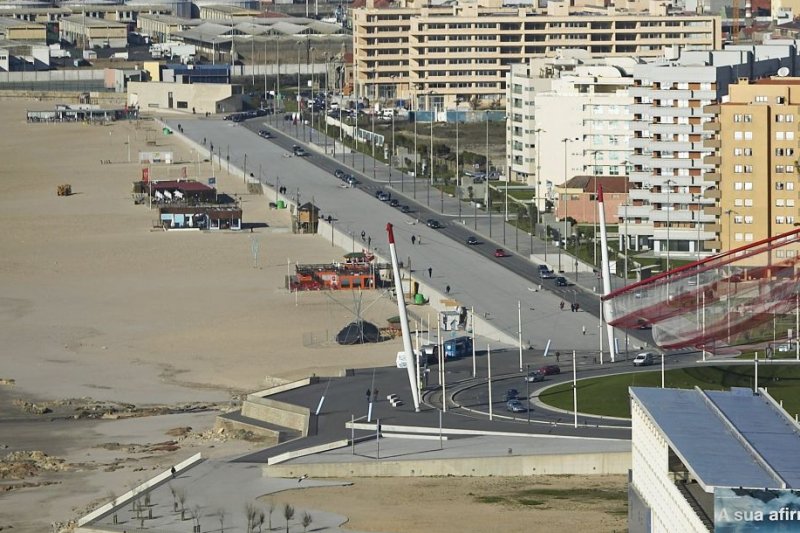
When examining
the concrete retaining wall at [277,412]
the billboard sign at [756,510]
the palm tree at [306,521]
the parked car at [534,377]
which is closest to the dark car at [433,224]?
the parked car at [534,377]

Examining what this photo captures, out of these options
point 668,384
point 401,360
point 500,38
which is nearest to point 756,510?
point 668,384

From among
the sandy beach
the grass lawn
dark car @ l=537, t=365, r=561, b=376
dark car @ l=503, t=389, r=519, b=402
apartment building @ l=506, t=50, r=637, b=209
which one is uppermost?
apartment building @ l=506, t=50, r=637, b=209

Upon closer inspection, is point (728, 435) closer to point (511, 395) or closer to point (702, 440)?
point (702, 440)

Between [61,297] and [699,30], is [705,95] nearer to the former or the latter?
[61,297]

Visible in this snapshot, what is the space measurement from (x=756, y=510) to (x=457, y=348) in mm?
38388

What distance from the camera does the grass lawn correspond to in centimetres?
7212

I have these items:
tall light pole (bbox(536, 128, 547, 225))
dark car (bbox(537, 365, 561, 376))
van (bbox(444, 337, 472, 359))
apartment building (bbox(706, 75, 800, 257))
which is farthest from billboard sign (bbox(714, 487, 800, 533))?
tall light pole (bbox(536, 128, 547, 225))

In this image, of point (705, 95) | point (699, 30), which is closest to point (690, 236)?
point (705, 95)

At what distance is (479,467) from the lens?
66438mm

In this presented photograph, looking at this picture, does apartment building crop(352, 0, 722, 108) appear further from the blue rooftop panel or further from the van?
the blue rooftop panel

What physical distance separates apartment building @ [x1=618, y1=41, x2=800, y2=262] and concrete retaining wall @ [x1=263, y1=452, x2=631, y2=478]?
44.0 m

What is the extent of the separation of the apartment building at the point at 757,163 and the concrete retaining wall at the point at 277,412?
33.6 m

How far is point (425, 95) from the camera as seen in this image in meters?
187

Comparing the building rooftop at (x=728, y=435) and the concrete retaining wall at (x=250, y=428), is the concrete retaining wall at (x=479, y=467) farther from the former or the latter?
the building rooftop at (x=728, y=435)
